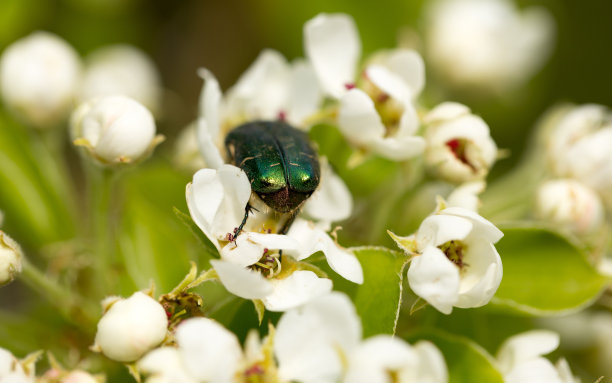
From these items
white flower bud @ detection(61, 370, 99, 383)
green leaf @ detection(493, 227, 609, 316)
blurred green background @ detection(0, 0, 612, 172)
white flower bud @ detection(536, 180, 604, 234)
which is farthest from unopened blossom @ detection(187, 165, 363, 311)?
blurred green background @ detection(0, 0, 612, 172)

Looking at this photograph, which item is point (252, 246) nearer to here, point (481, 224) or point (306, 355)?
point (306, 355)

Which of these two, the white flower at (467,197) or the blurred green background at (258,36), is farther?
the blurred green background at (258,36)

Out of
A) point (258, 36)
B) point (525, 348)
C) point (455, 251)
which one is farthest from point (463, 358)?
point (258, 36)

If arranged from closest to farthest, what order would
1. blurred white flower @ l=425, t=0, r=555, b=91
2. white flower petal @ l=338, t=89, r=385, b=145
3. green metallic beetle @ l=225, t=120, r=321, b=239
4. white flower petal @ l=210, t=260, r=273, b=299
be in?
white flower petal @ l=210, t=260, r=273, b=299 < green metallic beetle @ l=225, t=120, r=321, b=239 < white flower petal @ l=338, t=89, r=385, b=145 < blurred white flower @ l=425, t=0, r=555, b=91

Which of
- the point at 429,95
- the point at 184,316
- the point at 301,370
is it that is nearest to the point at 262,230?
the point at 184,316

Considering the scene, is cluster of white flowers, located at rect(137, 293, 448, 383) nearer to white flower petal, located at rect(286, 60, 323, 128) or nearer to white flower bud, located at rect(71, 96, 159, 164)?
white flower bud, located at rect(71, 96, 159, 164)

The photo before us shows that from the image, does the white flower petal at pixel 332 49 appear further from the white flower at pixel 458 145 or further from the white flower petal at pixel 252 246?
the white flower petal at pixel 252 246

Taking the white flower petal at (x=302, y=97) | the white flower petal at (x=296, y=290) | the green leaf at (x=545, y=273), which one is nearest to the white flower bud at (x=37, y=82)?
the white flower petal at (x=302, y=97)
